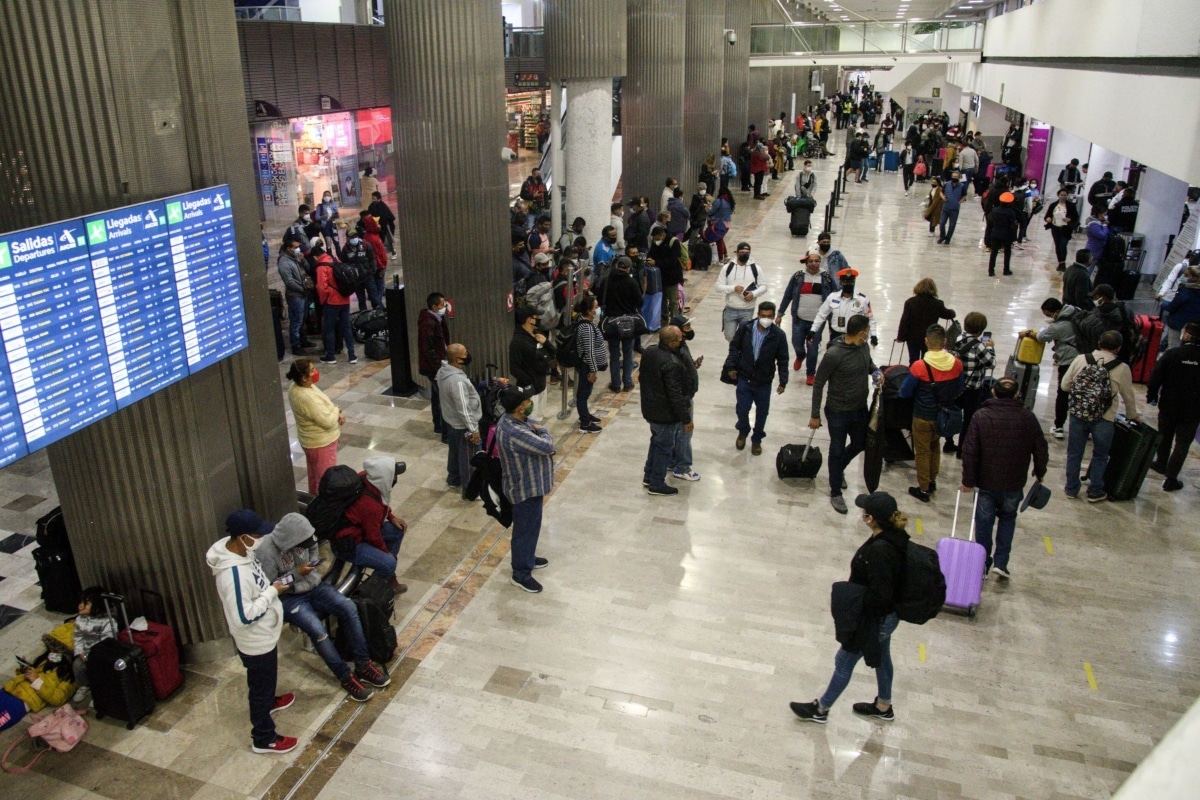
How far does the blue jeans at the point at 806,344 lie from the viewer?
10531 mm

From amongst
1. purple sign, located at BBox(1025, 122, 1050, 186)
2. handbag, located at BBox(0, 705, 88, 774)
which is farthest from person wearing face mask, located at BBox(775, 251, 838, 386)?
purple sign, located at BBox(1025, 122, 1050, 186)

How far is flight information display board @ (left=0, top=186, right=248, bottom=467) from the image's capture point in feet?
13.8

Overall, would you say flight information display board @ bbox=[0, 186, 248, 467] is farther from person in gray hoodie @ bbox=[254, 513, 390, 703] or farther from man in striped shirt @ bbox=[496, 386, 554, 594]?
man in striped shirt @ bbox=[496, 386, 554, 594]

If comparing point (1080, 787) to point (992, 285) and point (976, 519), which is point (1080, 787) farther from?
point (992, 285)

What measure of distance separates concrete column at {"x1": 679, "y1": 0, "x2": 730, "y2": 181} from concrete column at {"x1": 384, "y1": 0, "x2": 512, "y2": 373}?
1192 cm

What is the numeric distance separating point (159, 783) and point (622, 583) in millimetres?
3195

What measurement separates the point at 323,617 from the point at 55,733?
4.95 ft

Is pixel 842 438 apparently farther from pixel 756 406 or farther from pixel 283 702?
pixel 283 702

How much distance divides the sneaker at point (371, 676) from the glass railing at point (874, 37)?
2341 cm

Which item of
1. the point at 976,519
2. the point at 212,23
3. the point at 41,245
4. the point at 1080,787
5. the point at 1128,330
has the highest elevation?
the point at 212,23

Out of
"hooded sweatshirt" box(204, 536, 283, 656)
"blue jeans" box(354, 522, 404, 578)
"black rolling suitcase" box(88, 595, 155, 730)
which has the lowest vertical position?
"black rolling suitcase" box(88, 595, 155, 730)

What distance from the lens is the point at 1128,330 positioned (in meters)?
9.17

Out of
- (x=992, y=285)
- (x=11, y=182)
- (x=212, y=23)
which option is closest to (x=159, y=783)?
(x=11, y=182)

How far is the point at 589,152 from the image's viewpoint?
49.9 feet
